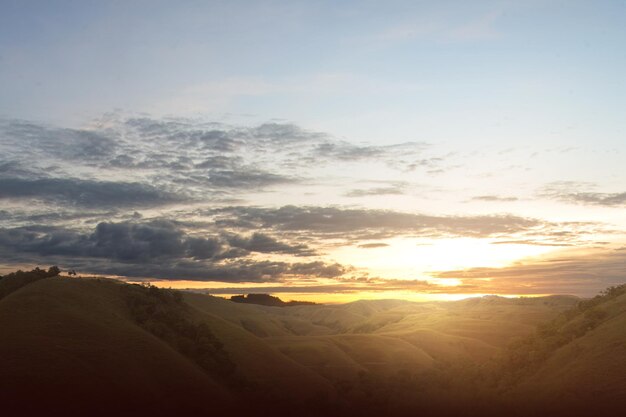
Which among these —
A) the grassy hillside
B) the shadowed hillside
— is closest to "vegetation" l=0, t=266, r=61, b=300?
the shadowed hillside

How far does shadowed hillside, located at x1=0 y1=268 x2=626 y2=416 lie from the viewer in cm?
6078

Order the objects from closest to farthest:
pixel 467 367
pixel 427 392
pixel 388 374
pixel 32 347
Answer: pixel 32 347 < pixel 427 392 < pixel 467 367 < pixel 388 374

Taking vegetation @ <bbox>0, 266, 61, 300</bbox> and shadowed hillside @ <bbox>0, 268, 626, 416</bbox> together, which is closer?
shadowed hillside @ <bbox>0, 268, 626, 416</bbox>

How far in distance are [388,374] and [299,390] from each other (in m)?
42.6

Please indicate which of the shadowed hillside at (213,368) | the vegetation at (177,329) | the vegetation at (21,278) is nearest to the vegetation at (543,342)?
the shadowed hillside at (213,368)

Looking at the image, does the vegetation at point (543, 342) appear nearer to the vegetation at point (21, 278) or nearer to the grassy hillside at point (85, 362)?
the grassy hillside at point (85, 362)

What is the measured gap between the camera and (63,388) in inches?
2260

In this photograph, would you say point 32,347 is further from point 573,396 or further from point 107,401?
point 573,396

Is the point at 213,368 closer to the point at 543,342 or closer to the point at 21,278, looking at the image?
the point at 21,278

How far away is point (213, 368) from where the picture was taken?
276ft

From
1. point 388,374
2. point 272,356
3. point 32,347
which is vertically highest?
point 32,347

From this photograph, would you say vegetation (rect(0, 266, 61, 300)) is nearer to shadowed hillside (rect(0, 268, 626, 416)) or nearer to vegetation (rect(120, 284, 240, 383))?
shadowed hillside (rect(0, 268, 626, 416))

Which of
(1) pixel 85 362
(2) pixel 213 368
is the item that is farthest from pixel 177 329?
(1) pixel 85 362

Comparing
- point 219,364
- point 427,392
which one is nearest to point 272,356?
point 219,364
